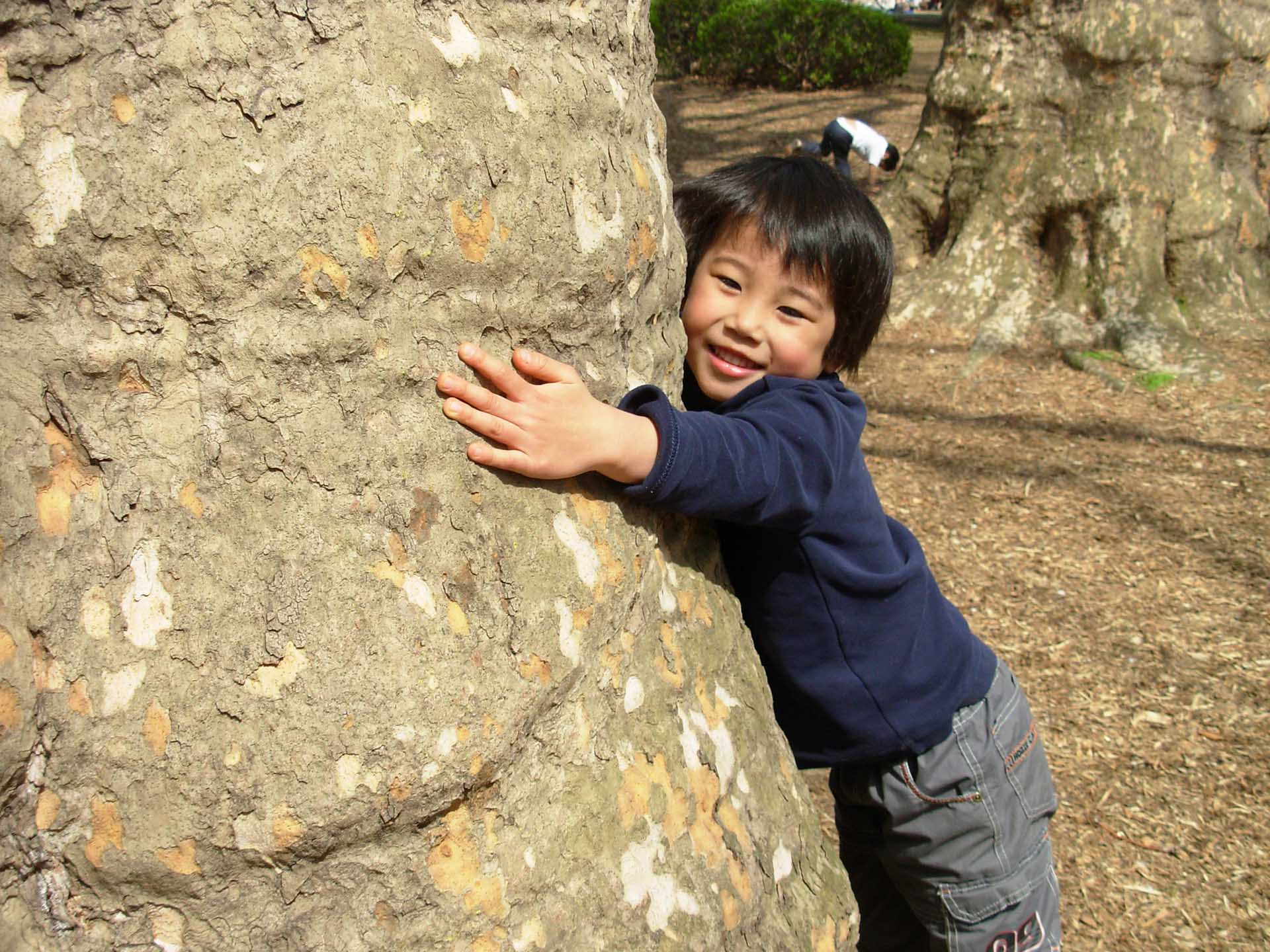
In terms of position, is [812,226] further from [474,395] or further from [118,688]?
[118,688]

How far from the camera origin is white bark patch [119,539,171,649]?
1.22 m

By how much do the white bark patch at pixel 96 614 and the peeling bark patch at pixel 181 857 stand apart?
24 centimetres

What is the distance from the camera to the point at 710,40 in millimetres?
15000

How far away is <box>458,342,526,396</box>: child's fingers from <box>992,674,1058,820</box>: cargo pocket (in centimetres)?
129

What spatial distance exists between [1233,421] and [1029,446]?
97 centimetres

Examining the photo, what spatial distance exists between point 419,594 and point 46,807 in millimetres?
457

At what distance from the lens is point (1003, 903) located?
2.17 meters

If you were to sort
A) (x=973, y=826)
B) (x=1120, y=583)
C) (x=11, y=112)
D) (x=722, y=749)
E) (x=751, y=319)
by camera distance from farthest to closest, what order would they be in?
1. (x=1120, y=583)
2. (x=973, y=826)
3. (x=751, y=319)
4. (x=722, y=749)
5. (x=11, y=112)

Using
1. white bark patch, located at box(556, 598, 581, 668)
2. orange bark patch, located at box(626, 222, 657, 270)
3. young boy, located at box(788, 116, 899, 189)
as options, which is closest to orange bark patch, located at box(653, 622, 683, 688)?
white bark patch, located at box(556, 598, 581, 668)

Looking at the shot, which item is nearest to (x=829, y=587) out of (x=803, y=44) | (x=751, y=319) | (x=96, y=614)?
(x=751, y=319)

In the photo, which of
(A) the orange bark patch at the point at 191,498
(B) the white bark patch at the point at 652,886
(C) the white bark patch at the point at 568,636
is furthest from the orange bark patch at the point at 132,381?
(B) the white bark patch at the point at 652,886

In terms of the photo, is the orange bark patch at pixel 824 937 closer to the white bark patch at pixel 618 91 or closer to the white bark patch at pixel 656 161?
the white bark patch at pixel 656 161

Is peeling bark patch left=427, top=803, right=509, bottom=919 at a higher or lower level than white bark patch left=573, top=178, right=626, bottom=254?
lower

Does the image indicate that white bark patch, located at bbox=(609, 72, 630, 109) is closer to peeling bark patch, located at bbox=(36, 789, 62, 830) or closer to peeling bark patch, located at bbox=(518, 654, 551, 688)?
peeling bark patch, located at bbox=(518, 654, 551, 688)
